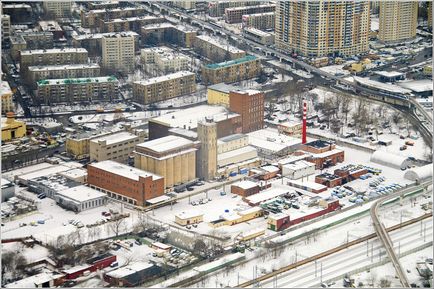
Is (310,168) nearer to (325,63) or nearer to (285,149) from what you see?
(285,149)

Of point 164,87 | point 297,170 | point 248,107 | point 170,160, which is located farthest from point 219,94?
point 170,160

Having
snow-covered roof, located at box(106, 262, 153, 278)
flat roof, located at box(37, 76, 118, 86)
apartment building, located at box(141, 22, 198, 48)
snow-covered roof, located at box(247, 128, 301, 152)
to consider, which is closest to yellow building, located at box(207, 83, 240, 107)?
snow-covered roof, located at box(247, 128, 301, 152)

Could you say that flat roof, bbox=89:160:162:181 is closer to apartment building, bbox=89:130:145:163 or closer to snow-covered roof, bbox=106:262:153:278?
apartment building, bbox=89:130:145:163

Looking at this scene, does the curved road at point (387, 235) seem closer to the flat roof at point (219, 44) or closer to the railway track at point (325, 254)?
the railway track at point (325, 254)

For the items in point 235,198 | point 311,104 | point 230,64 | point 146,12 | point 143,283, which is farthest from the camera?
point 146,12

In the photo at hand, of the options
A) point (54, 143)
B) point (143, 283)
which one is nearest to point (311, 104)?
point (54, 143)

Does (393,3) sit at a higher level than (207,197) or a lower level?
higher

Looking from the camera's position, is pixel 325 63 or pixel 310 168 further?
pixel 325 63
